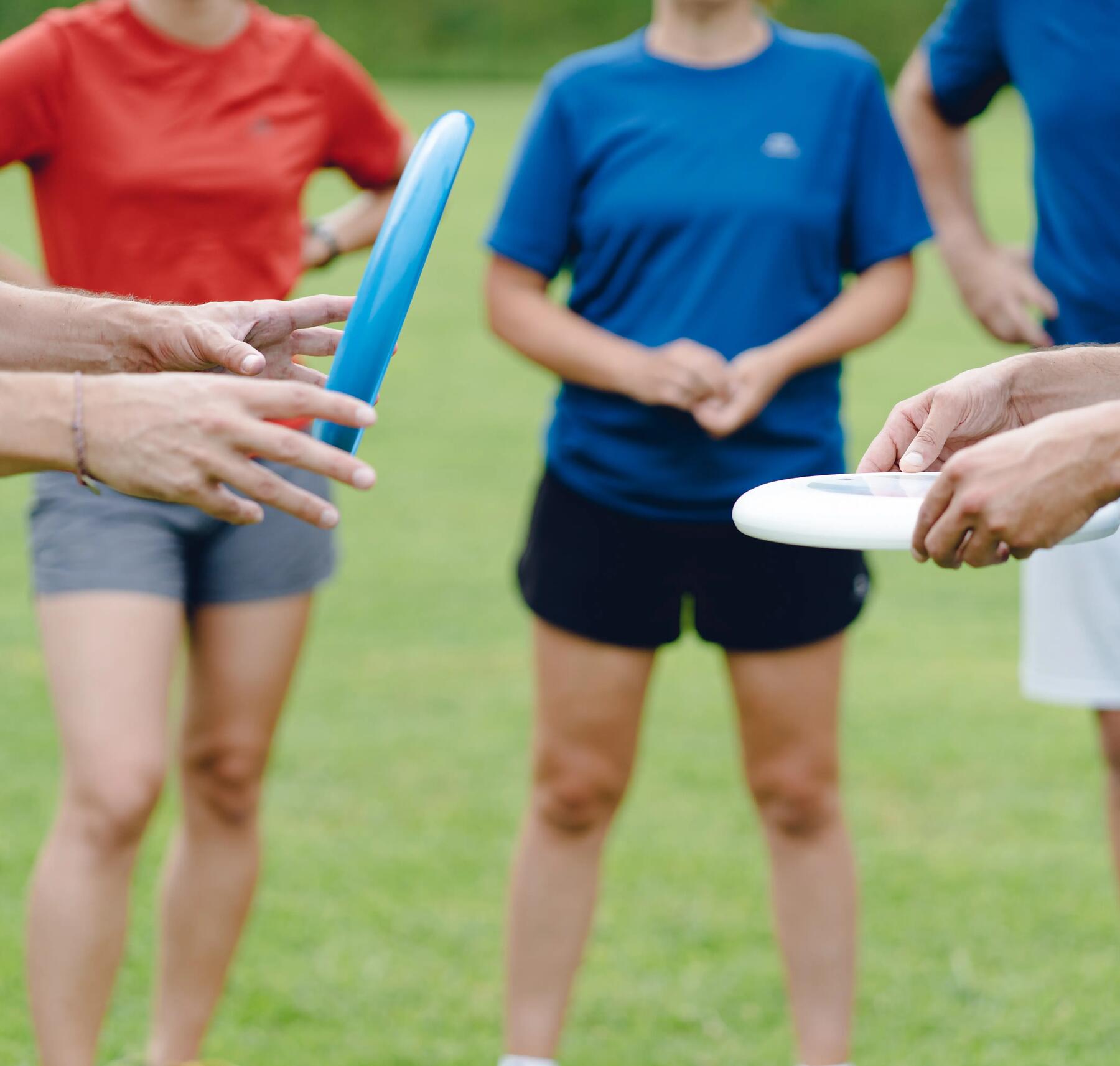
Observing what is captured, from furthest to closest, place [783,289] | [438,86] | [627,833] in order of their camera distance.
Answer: [438,86] < [627,833] < [783,289]

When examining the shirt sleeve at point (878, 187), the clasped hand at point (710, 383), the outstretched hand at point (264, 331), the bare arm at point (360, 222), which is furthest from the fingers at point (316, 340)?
the bare arm at point (360, 222)

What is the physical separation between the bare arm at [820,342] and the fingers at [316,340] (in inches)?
30.7

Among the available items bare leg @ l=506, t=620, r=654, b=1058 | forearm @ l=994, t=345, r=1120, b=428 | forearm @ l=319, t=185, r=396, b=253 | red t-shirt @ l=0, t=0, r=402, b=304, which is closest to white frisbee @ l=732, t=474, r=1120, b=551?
forearm @ l=994, t=345, r=1120, b=428

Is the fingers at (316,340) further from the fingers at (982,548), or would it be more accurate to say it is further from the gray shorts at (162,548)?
the fingers at (982,548)

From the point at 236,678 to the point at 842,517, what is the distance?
146 centimetres

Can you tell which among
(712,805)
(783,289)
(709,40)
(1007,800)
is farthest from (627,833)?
(709,40)

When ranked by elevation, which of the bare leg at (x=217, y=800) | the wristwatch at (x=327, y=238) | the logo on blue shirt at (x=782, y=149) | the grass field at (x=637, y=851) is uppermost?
the logo on blue shirt at (x=782, y=149)

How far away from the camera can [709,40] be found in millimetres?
2992

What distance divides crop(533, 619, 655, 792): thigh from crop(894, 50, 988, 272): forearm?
1285mm

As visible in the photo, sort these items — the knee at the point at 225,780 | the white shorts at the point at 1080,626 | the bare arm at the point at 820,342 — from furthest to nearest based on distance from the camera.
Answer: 1. the white shorts at the point at 1080,626
2. the knee at the point at 225,780
3. the bare arm at the point at 820,342

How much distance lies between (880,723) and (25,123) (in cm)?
331

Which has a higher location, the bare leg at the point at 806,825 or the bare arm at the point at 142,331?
the bare arm at the point at 142,331

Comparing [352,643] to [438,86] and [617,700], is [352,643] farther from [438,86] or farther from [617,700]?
[438,86]

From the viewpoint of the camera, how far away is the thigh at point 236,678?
3023 mm
